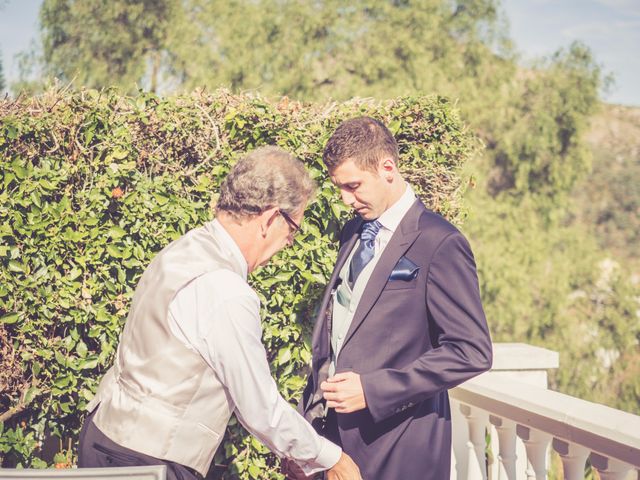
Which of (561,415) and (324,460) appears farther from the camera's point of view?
(561,415)

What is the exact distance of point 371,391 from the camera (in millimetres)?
2295

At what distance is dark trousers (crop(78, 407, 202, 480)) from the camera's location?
76.3 inches

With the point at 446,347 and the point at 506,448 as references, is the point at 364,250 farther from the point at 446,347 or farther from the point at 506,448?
the point at 506,448

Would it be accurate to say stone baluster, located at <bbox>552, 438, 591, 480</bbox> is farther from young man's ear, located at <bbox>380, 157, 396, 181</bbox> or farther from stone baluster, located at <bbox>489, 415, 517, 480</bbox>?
young man's ear, located at <bbox>380, 157, 396, 181</bbox>

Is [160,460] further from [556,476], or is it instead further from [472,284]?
[556,476]

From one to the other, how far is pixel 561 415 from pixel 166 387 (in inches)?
70.0

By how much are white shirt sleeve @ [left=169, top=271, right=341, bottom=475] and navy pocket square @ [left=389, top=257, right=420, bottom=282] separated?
26.6 inches

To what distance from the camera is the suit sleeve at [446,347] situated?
2242mm

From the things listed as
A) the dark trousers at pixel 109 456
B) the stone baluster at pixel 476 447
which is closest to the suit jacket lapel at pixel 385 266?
the dark trousers at pixel 109 456

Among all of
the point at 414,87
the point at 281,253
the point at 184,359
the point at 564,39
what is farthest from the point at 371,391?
the point at 564,39

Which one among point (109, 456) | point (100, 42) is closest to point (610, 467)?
point (109, 456)

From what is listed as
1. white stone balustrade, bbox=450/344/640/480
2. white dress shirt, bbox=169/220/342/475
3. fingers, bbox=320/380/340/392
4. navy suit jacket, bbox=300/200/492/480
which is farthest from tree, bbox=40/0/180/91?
white dress shirt, bbox=169/220/342/475

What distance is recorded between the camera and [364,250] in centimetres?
265

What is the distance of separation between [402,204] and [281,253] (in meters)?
1.06
